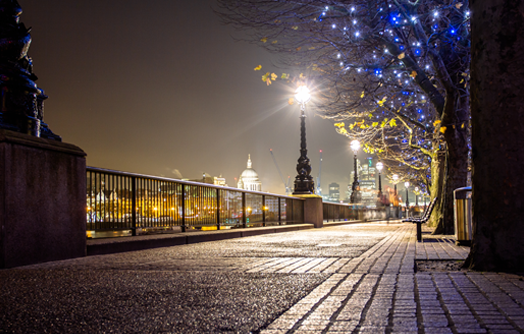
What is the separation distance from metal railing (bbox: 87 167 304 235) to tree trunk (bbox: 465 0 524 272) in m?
6.04

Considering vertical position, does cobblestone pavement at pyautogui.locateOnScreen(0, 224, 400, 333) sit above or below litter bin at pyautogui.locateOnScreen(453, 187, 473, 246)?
below

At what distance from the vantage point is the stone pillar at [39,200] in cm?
509

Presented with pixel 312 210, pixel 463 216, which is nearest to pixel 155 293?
pixel 463 216

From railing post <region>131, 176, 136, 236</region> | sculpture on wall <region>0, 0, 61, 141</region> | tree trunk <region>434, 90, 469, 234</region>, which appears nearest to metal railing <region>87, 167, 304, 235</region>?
railing post <region>131, 176, 136, 236</region>

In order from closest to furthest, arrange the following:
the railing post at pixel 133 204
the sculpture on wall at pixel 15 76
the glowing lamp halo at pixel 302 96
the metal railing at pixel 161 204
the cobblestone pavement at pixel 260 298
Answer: the cobblestone pavement at pixel 260 298 → the sculpture on wall at pixel 15 76 → the metal railing at pixel 161 204 → the railing post at pixel 133 204 → the glowing lamp halo at pixel 302 96

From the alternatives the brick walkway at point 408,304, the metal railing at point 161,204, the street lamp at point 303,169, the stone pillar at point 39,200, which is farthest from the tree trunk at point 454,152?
the stone pillar at point 39,200

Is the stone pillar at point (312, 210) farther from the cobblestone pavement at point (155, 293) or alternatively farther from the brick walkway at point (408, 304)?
the brick walkway at point (408, 304)

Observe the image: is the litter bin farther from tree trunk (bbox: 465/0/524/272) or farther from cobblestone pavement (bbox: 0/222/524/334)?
tree trunk (bbox: 465/0/524/272)

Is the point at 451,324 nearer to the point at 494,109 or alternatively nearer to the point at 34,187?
the point at 494,109

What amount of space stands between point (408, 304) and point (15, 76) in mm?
5397

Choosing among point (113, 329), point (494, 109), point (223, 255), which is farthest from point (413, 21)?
point (113, 329)

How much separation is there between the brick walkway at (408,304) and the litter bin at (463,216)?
3472mm

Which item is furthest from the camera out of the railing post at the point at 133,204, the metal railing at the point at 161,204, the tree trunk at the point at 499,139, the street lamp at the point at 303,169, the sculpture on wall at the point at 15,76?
the street lamp at the point at 303,169

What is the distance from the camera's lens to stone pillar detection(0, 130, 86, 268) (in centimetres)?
509
